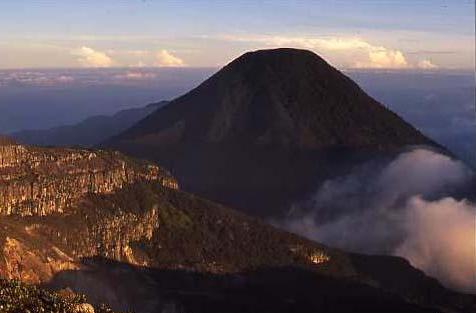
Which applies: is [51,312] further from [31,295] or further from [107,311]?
[107,311]

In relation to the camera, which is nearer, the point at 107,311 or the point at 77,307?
the point at 77,307

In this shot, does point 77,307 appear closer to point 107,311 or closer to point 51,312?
point 51,312

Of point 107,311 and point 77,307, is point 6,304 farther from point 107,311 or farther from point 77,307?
point 107,311

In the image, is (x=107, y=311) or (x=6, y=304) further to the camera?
(x=107, y=311)

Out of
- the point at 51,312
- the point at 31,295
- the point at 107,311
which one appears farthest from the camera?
the point at 107,311

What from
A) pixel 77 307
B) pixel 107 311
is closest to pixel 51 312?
pixel 77 307

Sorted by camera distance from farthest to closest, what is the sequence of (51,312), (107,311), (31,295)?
(107,311)
(31,295)
(51,312)
